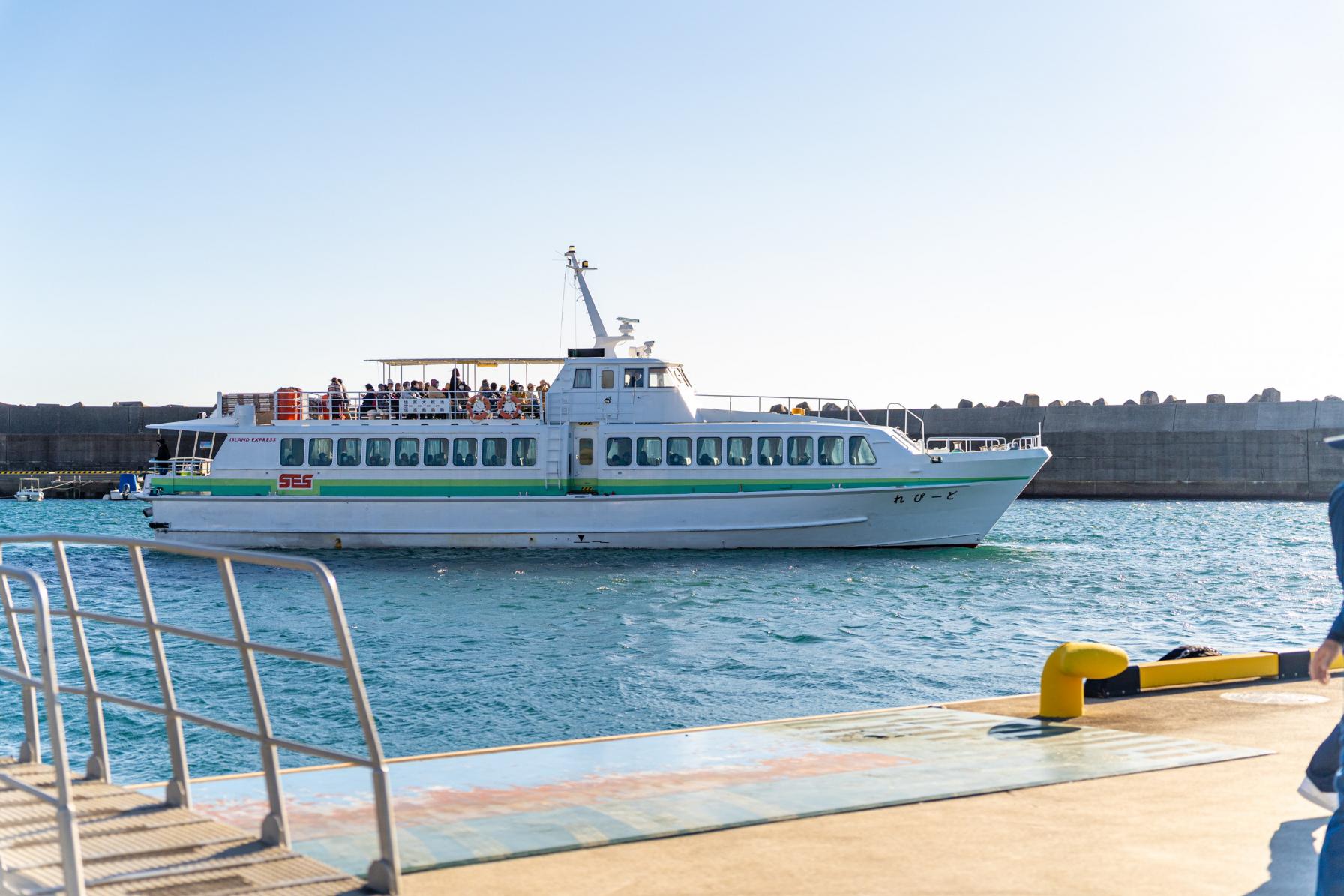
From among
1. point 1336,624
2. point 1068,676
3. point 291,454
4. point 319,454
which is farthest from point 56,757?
point 291,454

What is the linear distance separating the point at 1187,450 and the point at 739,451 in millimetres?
42289

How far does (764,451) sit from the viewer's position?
2880 cm

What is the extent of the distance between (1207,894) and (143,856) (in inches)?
135

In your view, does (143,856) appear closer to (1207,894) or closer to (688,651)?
(1207,894)

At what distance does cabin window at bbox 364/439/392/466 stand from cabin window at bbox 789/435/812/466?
939 centimetres

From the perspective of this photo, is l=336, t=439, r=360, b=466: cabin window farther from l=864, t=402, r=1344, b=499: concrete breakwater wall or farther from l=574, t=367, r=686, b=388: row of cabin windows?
l=864, t=402, r=1344, b=499: concrete breakwater wall

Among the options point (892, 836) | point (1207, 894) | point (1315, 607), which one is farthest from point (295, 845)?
point (1315, 607)

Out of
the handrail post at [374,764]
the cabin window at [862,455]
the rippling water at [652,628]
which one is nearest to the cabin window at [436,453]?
the rippling water at [652,628]

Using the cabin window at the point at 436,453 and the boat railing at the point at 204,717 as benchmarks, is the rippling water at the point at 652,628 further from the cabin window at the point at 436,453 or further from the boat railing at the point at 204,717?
the boat railing at the point at 204,717

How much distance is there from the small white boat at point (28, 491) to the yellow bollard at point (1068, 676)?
61.1 metres

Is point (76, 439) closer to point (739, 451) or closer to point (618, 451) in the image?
point (618, 451)

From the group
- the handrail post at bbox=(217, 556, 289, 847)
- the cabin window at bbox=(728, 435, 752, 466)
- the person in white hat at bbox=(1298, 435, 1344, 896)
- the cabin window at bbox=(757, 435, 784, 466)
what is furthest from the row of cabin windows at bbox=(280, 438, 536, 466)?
the person in white hat at bbox=(1298, 435, 1344, 896)

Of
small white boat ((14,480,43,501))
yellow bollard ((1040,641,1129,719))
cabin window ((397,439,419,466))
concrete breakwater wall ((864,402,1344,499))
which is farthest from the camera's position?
concrete breakwater wall ((864,402,1344,499))

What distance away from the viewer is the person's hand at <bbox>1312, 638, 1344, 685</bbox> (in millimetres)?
3809
